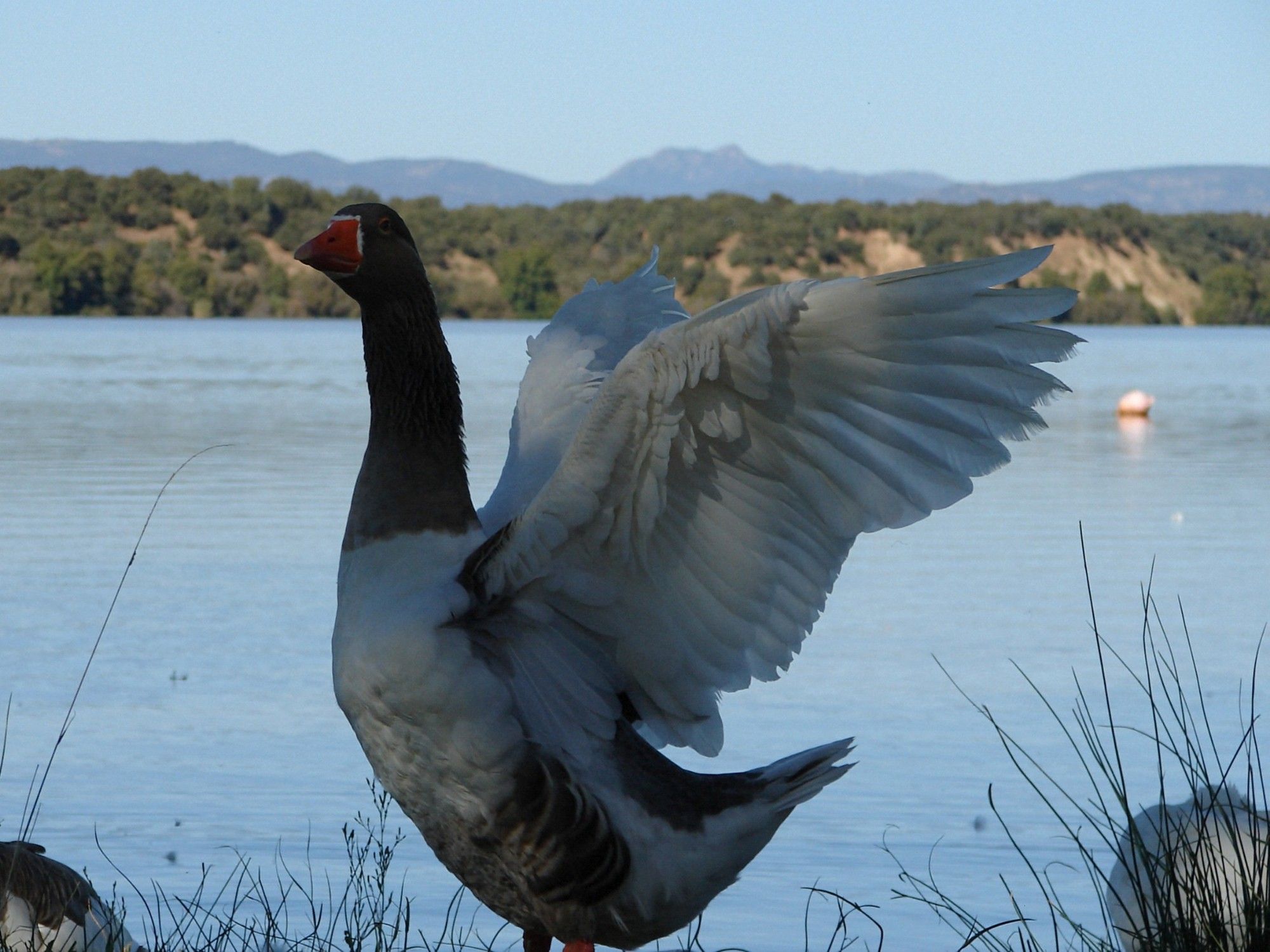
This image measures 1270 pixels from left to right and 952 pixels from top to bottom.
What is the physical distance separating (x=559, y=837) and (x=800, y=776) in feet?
2.19

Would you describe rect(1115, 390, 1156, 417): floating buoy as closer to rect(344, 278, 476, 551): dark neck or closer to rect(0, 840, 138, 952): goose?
rect(344, 278, 476, 551): dark neck

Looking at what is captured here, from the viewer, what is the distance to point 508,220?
7381 cm

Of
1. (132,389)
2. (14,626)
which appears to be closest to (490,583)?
(14,626)

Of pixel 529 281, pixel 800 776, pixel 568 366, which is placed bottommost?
pixel 529 281

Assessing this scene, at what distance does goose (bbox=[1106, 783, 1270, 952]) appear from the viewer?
3746mm

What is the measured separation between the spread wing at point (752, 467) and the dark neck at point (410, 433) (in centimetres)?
20

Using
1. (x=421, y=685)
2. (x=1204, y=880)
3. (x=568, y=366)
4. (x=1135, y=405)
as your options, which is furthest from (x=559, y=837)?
(x=1135, y=405)

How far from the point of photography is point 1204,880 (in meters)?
3.80

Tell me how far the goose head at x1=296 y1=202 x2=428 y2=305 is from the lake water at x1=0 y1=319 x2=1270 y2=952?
2.48m

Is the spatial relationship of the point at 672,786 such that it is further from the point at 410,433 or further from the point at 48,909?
the point at 48,909

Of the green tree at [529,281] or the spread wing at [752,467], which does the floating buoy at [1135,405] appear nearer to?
the spread wing at [752,467]

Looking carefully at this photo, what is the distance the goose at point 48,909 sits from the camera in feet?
13.9

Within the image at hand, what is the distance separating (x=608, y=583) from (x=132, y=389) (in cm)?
2726

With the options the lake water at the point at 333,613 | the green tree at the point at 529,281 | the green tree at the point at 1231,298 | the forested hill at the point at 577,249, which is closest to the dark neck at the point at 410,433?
the lake water at the point at 333,613
